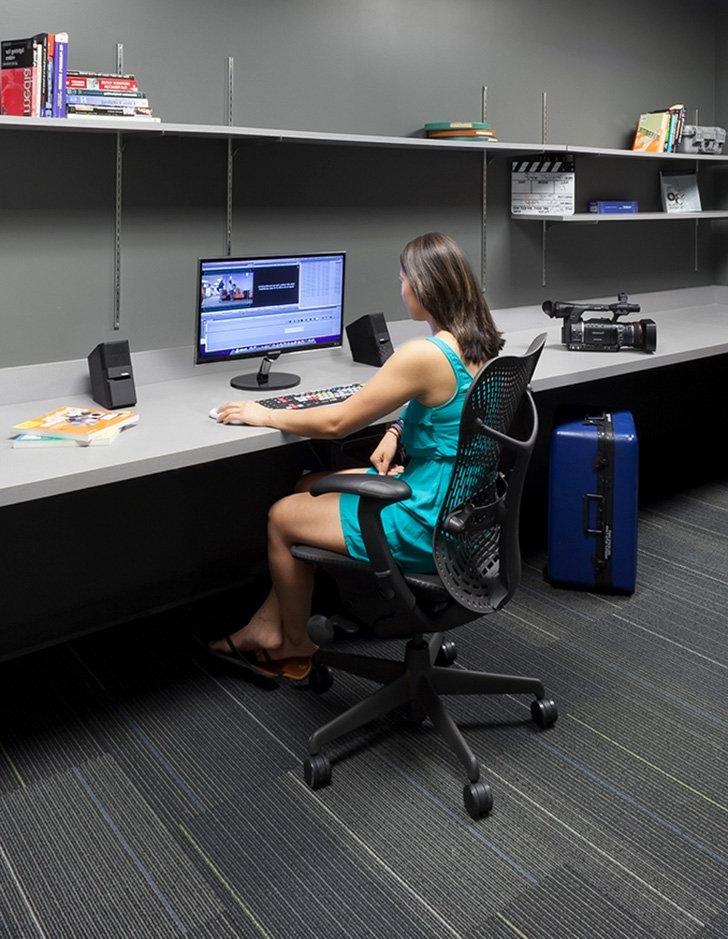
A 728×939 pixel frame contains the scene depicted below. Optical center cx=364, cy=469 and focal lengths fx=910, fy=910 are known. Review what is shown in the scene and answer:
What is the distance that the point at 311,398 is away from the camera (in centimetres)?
235

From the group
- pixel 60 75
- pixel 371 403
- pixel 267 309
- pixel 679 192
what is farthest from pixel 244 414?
pixel 679 192

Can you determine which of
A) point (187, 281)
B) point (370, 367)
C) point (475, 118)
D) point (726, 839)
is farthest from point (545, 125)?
point (726, 839)

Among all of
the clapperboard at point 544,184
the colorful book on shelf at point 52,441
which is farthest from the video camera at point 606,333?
the colorful book on shelf at point 52,441

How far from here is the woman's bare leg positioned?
198cm

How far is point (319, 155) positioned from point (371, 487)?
5.20 feet

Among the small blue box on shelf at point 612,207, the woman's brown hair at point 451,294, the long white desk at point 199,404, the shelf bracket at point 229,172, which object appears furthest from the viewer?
the small blue box on shelf at point 612,207

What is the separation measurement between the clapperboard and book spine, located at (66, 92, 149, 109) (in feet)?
5.44

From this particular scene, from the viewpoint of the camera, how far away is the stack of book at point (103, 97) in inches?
85.0

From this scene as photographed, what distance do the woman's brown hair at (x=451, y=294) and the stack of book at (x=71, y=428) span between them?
75 centimetres

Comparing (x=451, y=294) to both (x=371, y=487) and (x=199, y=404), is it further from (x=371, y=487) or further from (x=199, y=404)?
(x=199, y=404)

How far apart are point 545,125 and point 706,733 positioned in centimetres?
244

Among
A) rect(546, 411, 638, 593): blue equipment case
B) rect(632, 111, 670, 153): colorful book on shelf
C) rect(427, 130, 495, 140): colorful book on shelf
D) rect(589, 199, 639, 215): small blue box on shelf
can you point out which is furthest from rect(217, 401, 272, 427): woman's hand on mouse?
rect(632, 111, 670, 153): colorful book on shelf

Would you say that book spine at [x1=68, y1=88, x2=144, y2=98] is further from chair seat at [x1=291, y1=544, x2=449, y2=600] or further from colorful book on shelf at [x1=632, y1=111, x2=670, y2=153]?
colorful book on shelf at [x1=632, y1=111, x2=670, y2=153]

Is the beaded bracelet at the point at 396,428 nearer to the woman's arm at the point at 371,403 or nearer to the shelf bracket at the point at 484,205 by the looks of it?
the woman's arm at the point at 371,403
